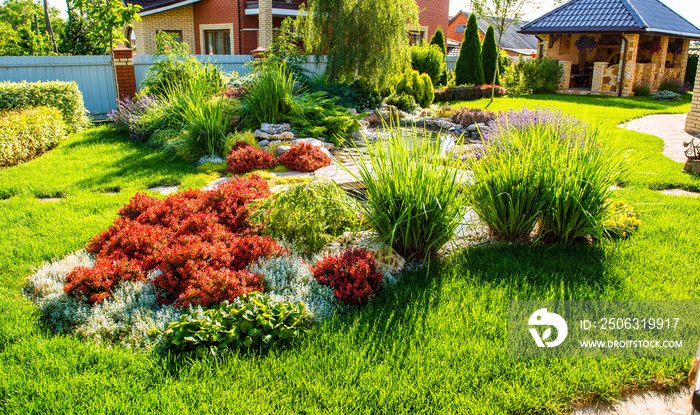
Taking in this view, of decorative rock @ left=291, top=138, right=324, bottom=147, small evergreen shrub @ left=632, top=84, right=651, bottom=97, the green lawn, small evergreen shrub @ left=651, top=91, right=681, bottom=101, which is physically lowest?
the green lawn

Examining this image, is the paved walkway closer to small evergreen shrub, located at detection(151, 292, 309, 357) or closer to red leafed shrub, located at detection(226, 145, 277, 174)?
red leafed shrub, located at detection(226, 145, 277, 174)

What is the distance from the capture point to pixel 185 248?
10.8 feet

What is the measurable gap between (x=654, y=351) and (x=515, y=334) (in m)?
0.75

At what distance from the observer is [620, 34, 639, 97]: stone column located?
673 inches

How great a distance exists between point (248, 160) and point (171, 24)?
64.6 feet

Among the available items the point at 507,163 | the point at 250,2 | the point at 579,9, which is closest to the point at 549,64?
the point at 579,9

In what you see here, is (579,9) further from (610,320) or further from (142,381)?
(142,381)

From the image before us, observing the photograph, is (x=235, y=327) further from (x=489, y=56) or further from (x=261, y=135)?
(x=489, y=56)

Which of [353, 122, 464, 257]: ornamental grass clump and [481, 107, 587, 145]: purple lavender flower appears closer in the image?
[353, 122, 464, 257]: ornamental grass clump

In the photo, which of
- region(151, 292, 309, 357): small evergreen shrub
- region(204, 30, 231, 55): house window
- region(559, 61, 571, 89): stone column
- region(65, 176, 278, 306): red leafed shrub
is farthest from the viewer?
region(204, 30, 231, 55): house window

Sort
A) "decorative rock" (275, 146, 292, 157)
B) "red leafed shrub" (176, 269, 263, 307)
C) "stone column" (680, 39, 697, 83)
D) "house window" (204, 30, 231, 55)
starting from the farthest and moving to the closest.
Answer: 1. "house window" (204, 30, 231, 55)
2. "stone column" (680, 39, 697, 83)
3. "decorative rock" (275, 146, 292, 157)
4. "red leafed shrub" (176, 269, 263, 307)

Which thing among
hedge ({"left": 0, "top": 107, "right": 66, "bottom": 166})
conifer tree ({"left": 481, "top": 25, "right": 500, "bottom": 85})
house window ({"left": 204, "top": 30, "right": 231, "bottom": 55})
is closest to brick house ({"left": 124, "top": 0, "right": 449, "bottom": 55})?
house window ({"left": 204, "top": 30, "right": 231, "bottom": 55})

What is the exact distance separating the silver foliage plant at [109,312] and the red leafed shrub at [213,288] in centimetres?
14

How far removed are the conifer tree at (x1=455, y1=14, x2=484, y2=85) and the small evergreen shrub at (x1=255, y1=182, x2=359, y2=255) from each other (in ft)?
54.0
